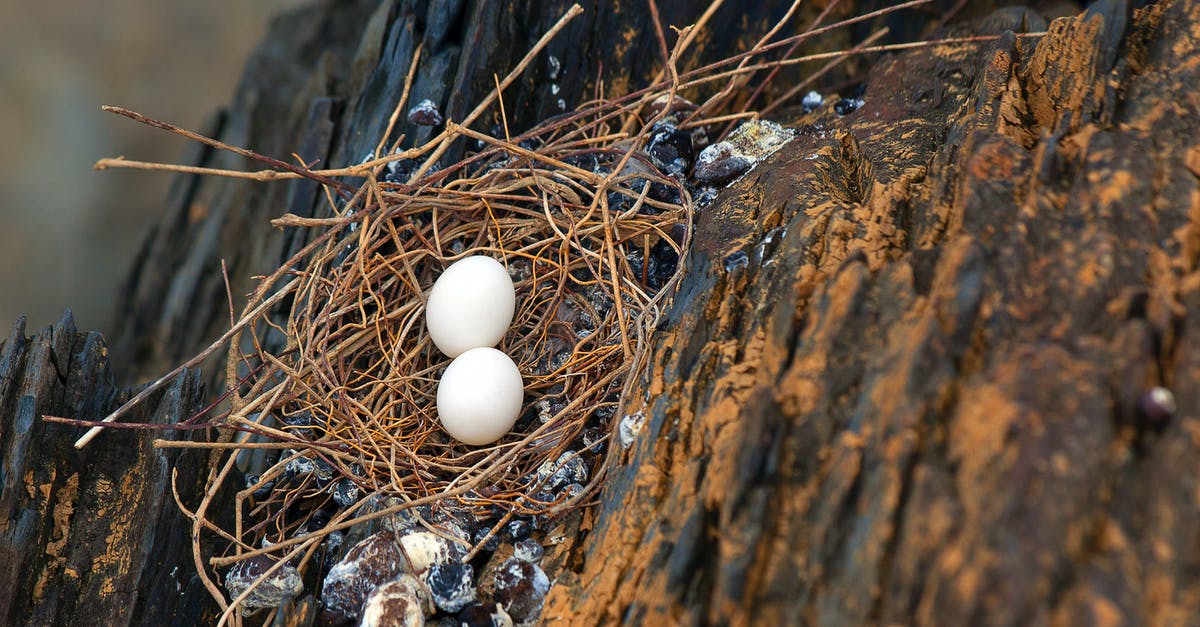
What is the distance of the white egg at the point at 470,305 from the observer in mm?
1981

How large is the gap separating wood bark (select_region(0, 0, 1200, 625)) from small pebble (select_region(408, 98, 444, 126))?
836 millimetres

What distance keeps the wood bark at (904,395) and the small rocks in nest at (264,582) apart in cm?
9

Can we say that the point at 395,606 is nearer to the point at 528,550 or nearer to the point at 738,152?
the point at 528,550

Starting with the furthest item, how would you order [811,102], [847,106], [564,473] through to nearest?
[811,102]
[847,106]
[564,473]

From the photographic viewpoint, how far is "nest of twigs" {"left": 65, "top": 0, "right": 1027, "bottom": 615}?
1792 millimetres

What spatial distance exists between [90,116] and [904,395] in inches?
195

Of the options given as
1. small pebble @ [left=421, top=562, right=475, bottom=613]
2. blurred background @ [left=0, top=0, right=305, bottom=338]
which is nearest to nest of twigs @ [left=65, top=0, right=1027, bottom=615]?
small pebble @ [left=421, top=562, right=475, bottom=613]

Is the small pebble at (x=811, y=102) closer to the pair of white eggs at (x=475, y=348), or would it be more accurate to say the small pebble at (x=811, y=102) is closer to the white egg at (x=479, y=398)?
the pair of white eggs at (x=475, y=348)

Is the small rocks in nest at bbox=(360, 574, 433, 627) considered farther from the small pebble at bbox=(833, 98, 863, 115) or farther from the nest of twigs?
the small pebble at bbox=(833, 98, 863, 115)

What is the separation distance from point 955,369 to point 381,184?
1.38m

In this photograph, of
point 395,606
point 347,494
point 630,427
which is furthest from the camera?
point 347,494

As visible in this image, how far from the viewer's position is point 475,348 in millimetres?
1995

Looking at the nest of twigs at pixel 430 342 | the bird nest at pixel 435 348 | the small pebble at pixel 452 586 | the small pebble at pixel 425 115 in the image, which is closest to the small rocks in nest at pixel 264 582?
the nest of twigs at pixel 430 342

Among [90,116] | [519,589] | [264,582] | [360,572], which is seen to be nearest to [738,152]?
[519,589]
